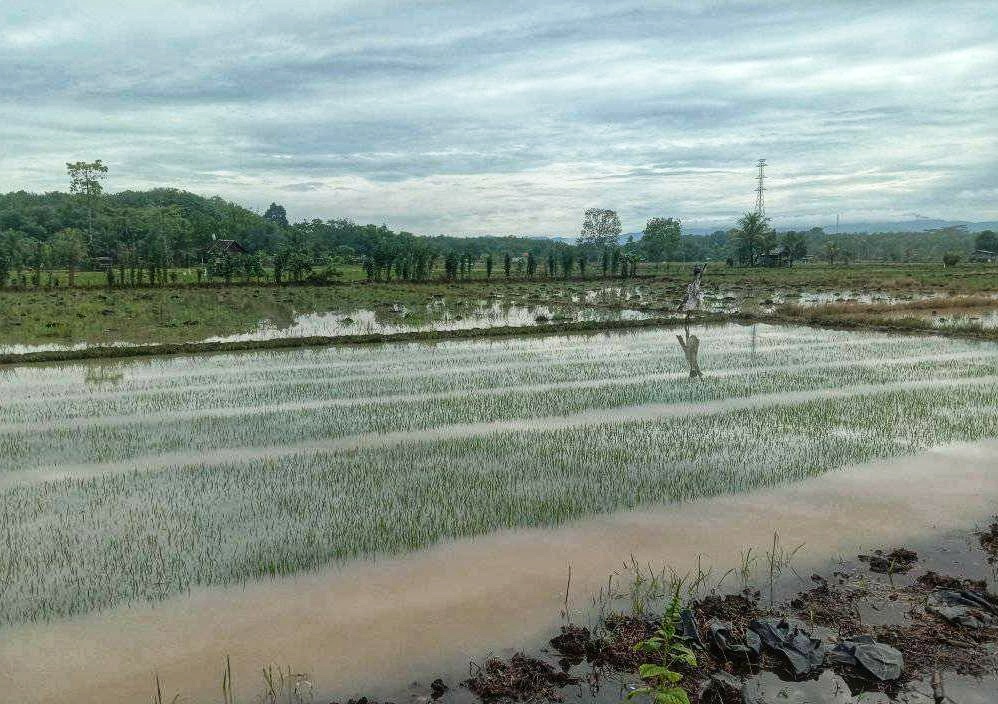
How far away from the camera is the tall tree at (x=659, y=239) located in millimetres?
77625

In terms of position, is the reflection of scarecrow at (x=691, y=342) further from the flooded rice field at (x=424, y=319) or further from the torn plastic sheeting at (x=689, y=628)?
the torn plastic sheeting at (x=689, y=628)

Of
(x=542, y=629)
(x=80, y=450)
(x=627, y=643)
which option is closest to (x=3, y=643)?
(x=542, y=629)

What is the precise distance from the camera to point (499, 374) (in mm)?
14781

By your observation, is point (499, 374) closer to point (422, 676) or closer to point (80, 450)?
point (80, 450)

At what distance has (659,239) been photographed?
3093 inches

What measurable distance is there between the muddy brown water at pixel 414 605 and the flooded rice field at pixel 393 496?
0.07 ft

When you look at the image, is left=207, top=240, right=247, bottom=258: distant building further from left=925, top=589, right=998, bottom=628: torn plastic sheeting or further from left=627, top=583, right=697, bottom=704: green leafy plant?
left=925, top=589, right=998, bottom=628: torn plastic sheeting

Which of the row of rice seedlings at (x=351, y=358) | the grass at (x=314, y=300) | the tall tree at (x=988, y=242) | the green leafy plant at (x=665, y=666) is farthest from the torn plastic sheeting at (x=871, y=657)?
the tall tree at (x=988, y=242)

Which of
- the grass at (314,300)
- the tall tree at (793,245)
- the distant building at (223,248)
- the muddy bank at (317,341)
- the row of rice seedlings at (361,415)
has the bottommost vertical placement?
the row of rice seedlings at (361,415)

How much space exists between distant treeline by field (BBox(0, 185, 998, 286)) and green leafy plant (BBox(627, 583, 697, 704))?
123 ft

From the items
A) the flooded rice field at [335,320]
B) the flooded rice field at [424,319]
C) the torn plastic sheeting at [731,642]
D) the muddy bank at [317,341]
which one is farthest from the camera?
the flooded rice field at [424,319]

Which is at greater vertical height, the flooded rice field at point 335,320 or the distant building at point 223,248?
the distant building at point 223,248

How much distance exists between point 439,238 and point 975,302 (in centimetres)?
10579

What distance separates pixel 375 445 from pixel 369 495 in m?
1.95
